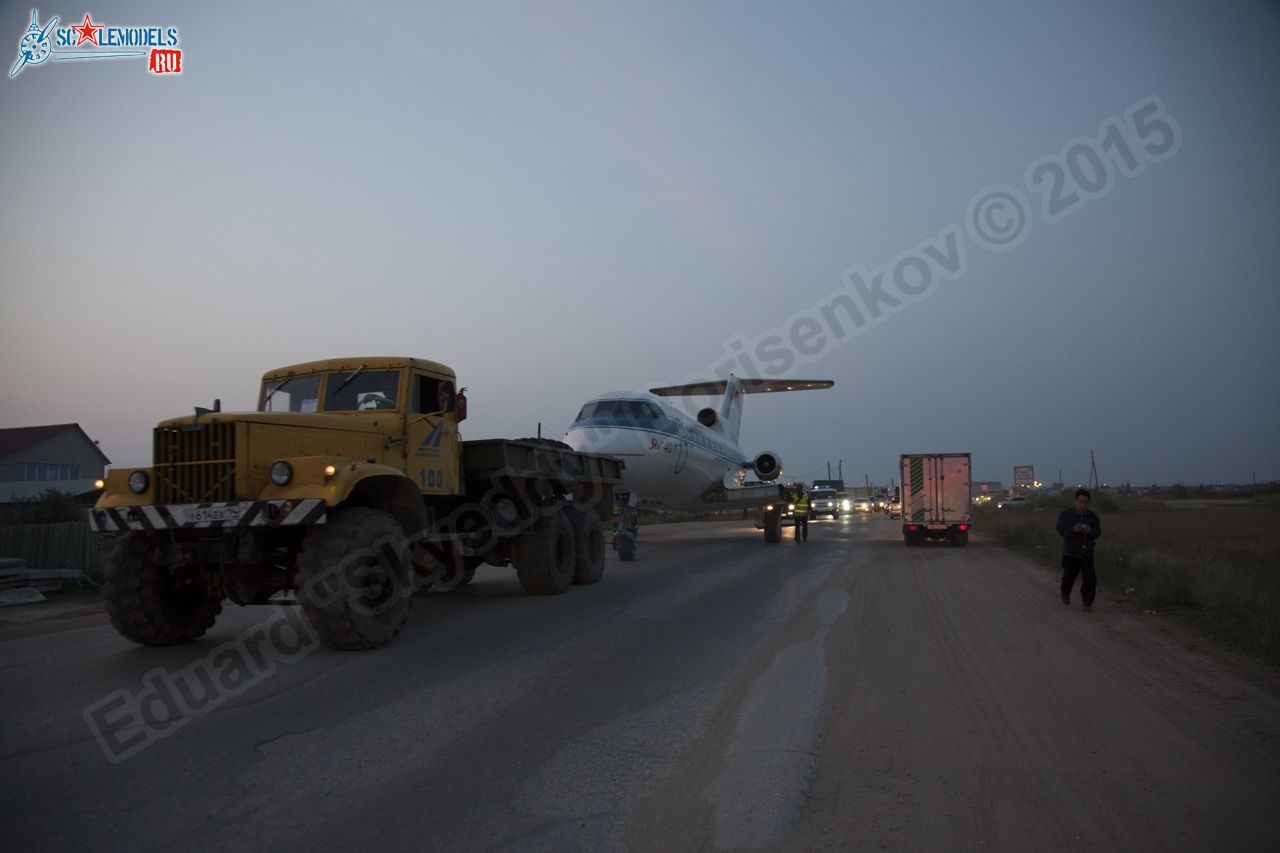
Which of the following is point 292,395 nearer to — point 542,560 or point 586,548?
point 542,560

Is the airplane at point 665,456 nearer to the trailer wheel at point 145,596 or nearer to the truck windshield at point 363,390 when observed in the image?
the truck windshield at point 363,390

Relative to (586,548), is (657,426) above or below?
above

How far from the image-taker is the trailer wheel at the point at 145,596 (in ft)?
25.9

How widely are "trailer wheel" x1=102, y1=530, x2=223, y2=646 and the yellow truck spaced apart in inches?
0.5

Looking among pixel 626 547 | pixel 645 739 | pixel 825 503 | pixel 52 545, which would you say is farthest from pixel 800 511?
pixel 825 503

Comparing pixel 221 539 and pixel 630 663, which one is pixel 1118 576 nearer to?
pixel 630 663

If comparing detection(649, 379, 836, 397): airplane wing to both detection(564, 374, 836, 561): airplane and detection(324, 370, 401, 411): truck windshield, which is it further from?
detection(324, 370, 401, 411): truck windshield

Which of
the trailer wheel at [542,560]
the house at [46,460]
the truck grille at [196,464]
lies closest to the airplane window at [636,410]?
the trailer wheel at [542,560]

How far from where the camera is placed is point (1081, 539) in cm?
1088

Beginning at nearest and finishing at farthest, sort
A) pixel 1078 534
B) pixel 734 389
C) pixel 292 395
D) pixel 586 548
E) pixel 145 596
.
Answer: pixel 145 596, pixel 292 395, pixel 1078 534, pixel 586 548, pixel 734 389

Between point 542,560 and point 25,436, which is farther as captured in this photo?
point 25,436

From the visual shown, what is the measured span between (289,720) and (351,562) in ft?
6.50

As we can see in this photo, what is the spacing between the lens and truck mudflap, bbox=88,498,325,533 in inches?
289

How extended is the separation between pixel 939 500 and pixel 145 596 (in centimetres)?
2134
